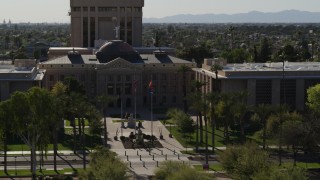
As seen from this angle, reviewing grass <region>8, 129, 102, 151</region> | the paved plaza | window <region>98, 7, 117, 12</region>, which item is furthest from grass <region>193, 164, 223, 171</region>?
window <region>98, 7, 117, 12</region>

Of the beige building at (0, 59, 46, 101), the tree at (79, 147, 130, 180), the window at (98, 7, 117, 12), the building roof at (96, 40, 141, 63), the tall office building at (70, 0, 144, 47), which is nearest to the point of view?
the tree at (79, 147, 130, 180)

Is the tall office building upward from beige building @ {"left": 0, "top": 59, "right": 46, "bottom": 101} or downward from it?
upward

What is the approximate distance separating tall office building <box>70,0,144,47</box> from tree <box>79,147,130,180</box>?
99.9 metres

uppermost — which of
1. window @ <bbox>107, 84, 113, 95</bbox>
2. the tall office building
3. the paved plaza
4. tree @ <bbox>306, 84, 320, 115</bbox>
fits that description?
the tall office building

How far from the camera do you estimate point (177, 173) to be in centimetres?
5716

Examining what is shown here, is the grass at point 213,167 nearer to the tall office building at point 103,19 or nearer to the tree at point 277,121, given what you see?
the tree at point 277,121

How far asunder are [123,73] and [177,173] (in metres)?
78.0

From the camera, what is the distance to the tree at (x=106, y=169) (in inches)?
2317

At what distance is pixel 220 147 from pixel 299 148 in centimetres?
1193

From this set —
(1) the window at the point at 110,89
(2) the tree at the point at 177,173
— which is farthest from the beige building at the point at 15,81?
(2) the tree at the point at 177,173

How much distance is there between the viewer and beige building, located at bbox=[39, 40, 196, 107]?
134 metres

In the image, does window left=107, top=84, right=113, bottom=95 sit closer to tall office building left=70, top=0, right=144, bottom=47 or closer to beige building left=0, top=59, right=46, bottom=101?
beige building left=0, top=59, right=46, bottom=101

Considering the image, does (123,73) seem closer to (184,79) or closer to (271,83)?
(184,79)

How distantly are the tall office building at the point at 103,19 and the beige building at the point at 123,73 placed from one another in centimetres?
2530
